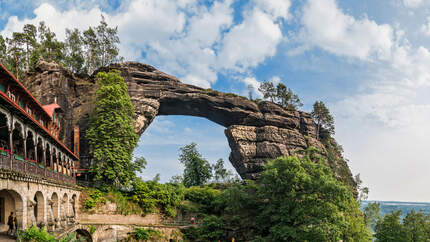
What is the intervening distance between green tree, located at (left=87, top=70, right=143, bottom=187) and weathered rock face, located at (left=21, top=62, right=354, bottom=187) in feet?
21.7

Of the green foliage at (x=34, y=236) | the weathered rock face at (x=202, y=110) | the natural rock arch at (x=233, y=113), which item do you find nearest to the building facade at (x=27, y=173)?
the green foliage at (x=34, y=236)

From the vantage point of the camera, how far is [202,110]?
57.4 meters

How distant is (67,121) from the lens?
4347 cm

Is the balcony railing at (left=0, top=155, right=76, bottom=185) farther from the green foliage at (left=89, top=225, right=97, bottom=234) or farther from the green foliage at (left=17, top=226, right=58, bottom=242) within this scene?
the green foliage at (left=89, top=225, right=97, bottom=234)

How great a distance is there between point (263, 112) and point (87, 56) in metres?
33.6

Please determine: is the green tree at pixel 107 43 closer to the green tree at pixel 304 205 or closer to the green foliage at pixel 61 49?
the green foliage at pixel 61 49

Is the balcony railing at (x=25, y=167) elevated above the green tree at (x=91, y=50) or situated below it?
below

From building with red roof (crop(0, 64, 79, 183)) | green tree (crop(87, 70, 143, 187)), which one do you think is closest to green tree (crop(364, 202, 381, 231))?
green tree (crop(87, 70, 143, 187))

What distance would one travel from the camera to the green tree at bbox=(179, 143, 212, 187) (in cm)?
5503

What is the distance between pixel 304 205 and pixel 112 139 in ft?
77.2

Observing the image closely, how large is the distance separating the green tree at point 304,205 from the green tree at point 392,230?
11.7 ft

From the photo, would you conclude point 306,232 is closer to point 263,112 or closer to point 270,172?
point 270,172

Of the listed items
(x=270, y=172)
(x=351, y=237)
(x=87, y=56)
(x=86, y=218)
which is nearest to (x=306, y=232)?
Result: (x=270, y=172)

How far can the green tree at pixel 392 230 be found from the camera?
1449 inches
